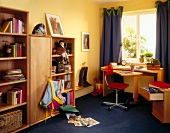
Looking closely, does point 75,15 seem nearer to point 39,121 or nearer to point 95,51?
point 95,51

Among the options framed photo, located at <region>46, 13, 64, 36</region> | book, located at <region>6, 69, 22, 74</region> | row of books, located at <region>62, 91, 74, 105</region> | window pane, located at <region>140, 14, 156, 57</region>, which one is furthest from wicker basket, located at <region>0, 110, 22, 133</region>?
→ window pane, located at <region>140, 14, 156, 57</region>

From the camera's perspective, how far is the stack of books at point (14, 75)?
2830 millimetres

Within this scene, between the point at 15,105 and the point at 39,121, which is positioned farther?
the point at 39,121

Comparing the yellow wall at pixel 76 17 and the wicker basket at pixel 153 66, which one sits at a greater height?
the yellow wall at pixel 76 17

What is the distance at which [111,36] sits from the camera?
17.5 ft

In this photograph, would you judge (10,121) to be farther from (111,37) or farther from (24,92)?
(111,37)

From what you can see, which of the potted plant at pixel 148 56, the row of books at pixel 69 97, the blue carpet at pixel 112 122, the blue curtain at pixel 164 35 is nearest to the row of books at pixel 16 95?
the blue carpet at pixel 112 122

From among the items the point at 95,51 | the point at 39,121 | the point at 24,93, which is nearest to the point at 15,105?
the point at 24,93

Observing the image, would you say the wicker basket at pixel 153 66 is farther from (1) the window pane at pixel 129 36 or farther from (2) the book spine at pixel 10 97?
(2) the book spine at pixel 10 97

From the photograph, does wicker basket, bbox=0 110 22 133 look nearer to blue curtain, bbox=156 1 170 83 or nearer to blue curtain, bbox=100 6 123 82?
blue curtain, bbox=100 6 123 82

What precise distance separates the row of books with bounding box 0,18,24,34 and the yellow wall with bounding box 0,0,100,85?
398mm

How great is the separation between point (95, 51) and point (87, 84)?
1.07 m

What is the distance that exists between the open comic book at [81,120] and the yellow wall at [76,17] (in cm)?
142

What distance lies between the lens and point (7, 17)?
2.97 m
